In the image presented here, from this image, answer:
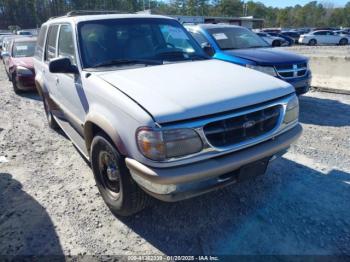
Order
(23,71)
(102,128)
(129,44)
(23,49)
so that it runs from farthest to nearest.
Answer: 1. (23,49)
2. (23,71)
3. (129,44)
4. (102,128)

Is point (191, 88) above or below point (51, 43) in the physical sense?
below

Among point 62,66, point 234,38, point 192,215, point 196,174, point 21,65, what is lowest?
point 192,215

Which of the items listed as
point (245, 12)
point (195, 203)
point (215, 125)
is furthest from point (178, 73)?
point (245, 12)

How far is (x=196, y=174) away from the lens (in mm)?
2463

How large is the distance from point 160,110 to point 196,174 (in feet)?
1.93

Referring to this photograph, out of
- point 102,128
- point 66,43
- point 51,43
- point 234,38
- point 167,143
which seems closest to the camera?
point 167,143

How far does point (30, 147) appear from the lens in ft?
17.4

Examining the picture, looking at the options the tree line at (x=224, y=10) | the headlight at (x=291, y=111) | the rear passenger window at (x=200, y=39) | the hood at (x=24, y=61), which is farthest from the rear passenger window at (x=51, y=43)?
the tree line at (x=224, y=10)

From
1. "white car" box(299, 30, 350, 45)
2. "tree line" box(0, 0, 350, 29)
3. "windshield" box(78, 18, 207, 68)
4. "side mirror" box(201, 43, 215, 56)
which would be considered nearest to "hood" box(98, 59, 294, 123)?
"windshield" box(78, 18, 207, 68)

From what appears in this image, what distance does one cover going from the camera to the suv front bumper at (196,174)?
96.1 inches

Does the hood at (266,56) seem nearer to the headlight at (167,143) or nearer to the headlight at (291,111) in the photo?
the headlight at (291,111)

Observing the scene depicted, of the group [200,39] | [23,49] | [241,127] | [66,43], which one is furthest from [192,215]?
[23,49]

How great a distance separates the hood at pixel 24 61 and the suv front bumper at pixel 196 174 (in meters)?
8.04

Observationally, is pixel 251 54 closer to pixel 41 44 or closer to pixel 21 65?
pixel 41 44
